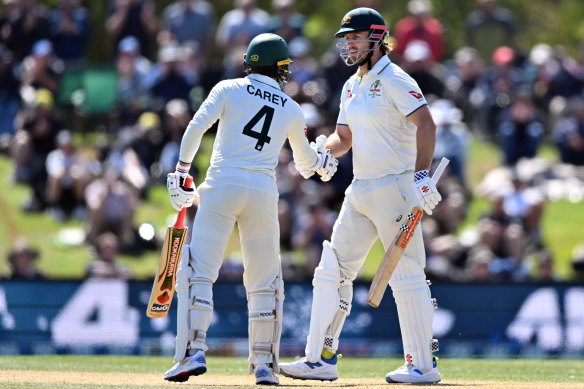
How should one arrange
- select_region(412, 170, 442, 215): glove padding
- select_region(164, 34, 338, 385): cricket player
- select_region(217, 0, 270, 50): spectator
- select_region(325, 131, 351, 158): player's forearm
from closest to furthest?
select_region(164, 34, 338, 385): cricket player
select_region(412, 170, 442, 215): glove padding
select_region(325, 131, 351, 158): player's forearm
select_region(217, 0, 270, 50): spectator

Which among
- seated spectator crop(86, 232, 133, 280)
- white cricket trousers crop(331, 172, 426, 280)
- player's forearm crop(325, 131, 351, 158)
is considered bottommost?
seated spectator crop(86, 232, 133, 280)

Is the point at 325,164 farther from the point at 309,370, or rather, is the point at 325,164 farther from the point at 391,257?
the point at 309,370

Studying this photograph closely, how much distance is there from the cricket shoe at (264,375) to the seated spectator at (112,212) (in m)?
7.33

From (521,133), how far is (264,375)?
954 cm

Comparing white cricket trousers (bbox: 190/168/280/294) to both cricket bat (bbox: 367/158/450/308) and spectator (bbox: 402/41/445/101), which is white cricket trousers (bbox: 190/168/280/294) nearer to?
cricket bat (bbox: 367/158/450/308)

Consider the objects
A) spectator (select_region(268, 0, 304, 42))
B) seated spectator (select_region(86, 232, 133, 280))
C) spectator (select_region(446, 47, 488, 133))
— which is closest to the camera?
seated spectator (select_region(86, 232, 133, 280))

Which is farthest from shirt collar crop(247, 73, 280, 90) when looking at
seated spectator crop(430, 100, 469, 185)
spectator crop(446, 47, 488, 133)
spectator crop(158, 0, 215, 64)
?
spectator crop(158, 0, 215, 64)

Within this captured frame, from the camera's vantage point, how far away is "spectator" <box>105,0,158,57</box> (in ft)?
61.3

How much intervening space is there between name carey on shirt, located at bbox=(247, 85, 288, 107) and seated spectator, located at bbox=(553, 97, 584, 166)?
9.71 m

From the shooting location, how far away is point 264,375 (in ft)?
26.6

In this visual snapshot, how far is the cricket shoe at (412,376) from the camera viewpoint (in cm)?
841

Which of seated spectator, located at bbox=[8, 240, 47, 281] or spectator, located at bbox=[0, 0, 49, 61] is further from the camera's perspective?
A: spectator, located at bbox=[0, 0, 49, 61]

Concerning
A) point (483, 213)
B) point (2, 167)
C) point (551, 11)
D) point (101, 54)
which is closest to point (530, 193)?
point (483, 213)

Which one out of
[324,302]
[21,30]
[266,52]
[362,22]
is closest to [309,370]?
[324,302]
